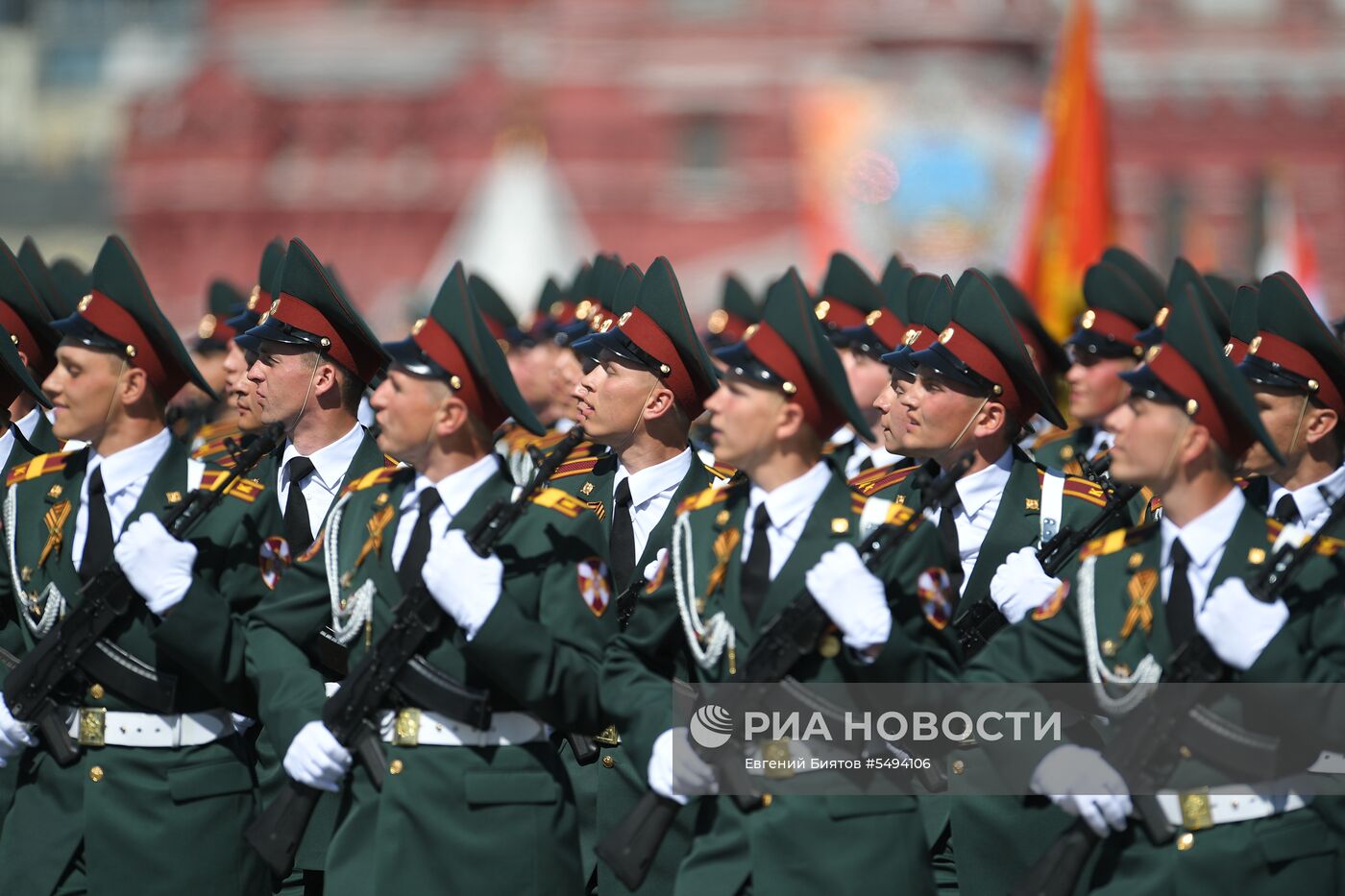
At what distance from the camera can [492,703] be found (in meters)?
6.41

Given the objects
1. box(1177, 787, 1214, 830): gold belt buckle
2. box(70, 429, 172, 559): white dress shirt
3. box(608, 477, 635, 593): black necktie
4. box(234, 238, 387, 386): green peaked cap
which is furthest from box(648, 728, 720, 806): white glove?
box(70, 429, 172, 559): white dress shirt

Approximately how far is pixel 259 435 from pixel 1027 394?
258 cm

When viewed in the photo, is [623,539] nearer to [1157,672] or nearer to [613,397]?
[613,397]

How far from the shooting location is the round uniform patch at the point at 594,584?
6.51m

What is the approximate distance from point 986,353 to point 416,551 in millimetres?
2185

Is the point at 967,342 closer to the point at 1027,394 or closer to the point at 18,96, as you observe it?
the point at 1027,394

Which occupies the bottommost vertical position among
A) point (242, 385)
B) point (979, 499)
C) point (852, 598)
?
point (979, 499)

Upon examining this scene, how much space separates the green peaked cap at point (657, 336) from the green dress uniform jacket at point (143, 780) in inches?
49.4

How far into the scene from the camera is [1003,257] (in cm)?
3647

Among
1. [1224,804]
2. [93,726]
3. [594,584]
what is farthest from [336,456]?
[1224,804]

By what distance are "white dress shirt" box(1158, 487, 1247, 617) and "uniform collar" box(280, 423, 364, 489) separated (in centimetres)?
310

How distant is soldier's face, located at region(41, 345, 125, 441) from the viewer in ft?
24.0

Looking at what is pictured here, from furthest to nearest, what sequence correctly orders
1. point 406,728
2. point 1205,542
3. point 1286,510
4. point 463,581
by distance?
point 1286,510 < point 406,728 < point 463,581 < point 1205,542

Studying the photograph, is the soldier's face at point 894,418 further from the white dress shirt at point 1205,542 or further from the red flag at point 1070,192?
the red flag at point 1070,192
